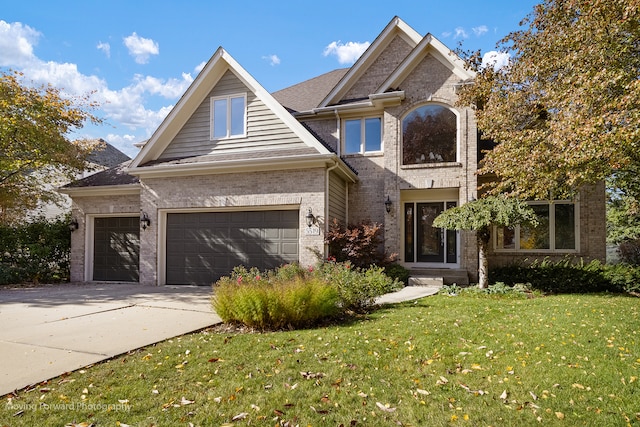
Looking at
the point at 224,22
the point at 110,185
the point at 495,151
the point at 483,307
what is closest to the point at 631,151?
the point at 495,151

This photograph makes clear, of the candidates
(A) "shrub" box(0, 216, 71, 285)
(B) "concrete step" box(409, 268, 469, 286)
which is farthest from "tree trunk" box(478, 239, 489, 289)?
(A) "shrub" box(0, 216, 71, 285)

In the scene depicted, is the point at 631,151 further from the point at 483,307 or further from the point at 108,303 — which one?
the point at 108,303

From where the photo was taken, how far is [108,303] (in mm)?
8398

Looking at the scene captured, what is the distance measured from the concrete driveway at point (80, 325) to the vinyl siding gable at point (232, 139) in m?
4.73

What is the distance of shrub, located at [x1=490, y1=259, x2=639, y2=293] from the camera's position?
10438 millimetres

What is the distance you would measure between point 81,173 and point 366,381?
16.2 metres

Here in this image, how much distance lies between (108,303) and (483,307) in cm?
818

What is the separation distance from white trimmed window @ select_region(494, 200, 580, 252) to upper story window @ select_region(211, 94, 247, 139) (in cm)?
955

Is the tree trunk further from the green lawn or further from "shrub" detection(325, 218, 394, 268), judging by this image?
the green lawn

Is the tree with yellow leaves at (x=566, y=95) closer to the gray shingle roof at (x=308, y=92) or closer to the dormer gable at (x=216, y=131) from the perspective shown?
the dormer gable at (x=216, y=131)

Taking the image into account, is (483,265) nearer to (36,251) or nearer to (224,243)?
(224,243)

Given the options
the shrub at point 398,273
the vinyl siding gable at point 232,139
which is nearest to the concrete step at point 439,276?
the shrub at point 398,273

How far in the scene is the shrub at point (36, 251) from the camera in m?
13.1

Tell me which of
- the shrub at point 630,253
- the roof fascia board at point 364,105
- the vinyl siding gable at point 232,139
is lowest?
the shrub at point 630,253
